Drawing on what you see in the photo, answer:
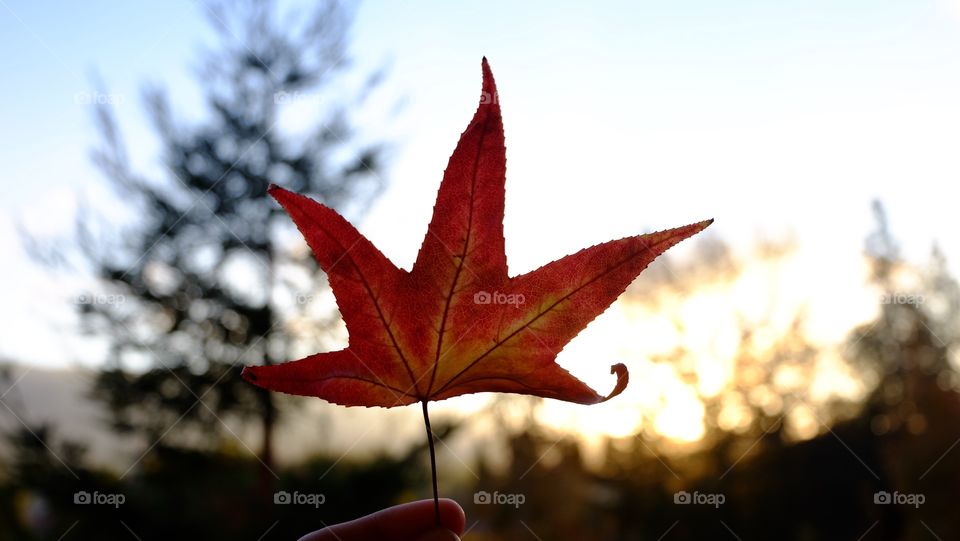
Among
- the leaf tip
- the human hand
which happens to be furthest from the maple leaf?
the human hand

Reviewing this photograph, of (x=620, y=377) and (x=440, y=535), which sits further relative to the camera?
(x=440, y=535)

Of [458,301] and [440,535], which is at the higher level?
[458,301]

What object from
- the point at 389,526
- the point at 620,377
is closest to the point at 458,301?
the point at 620,377

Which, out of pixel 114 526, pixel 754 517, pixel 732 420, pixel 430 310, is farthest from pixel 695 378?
pixel 430 310

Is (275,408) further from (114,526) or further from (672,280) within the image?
(672,280)

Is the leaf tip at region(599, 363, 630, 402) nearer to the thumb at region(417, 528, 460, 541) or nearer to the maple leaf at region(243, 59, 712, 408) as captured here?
the maple leaf at region(243, 59, 712, 408)

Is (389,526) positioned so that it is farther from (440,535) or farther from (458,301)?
(458,301)

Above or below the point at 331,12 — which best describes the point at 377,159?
below

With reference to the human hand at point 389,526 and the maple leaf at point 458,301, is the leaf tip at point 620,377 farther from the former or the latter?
the human hand at point 389,526

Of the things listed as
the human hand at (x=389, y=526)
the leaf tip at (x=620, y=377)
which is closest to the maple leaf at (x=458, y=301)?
the leaf tip at (x=620, y=377)
